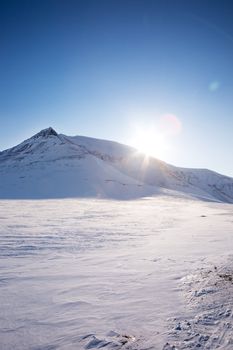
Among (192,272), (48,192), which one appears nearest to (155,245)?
(192,272)

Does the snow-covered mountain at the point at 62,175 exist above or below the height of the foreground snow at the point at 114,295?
above

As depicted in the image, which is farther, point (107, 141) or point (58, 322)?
point (107, 141)

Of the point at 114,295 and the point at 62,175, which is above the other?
the point at 62,175

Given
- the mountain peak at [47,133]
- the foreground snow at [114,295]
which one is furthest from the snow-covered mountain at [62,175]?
the foreground snow at [114,295]

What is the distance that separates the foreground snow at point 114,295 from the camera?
5.12 m

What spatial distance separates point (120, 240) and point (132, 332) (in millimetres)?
8821

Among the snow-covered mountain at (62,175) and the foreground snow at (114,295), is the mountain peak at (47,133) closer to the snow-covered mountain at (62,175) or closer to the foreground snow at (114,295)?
the snow-covered mountain at (62,175)

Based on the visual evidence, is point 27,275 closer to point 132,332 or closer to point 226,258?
point 132,332

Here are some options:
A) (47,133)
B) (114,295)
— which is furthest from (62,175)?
(114,295)

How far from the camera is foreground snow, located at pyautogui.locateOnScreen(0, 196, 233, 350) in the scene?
16.8 feet

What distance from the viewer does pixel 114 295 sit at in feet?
23.1

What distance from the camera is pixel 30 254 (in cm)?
1103

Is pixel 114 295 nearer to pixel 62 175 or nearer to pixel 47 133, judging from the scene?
pixel 62 175

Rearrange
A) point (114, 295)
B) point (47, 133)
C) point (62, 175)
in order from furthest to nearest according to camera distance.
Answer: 1. point (47, 133)
2. point (62, 175)
3. point (114, 295)
